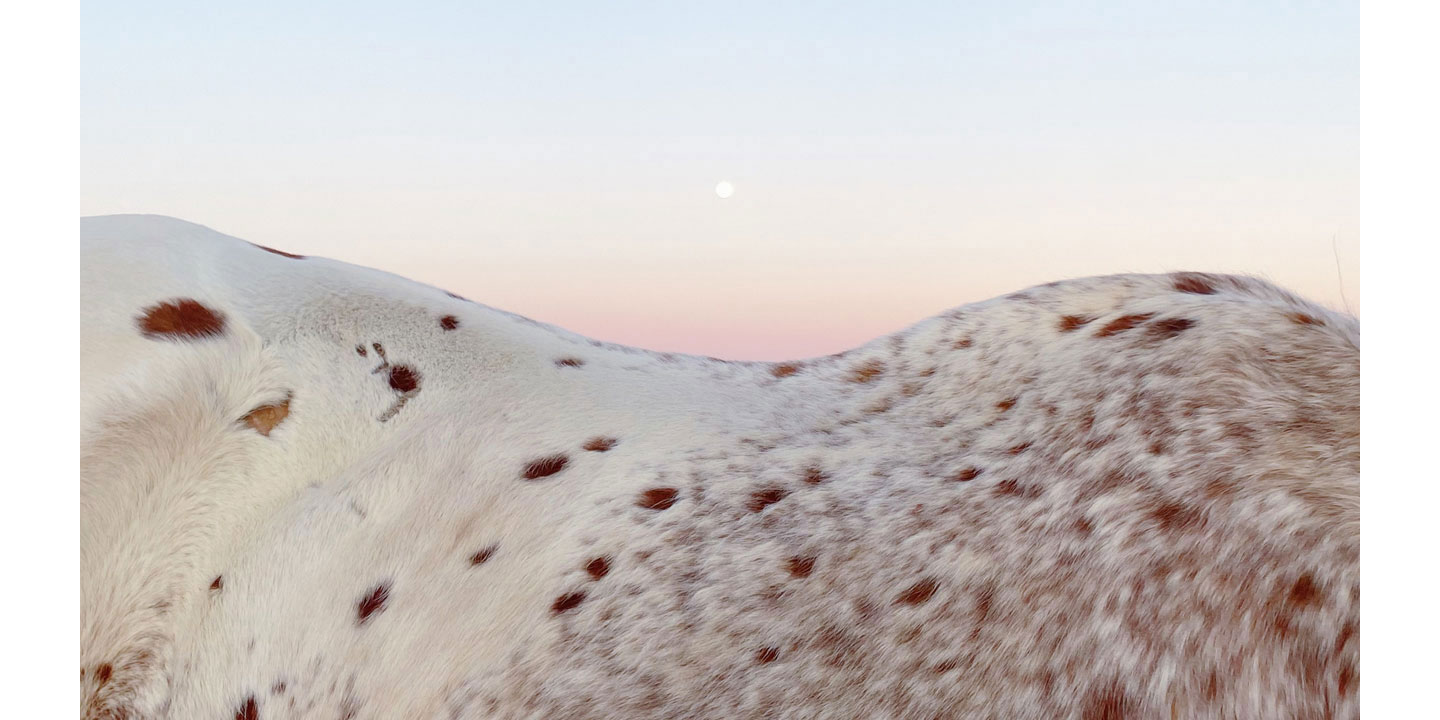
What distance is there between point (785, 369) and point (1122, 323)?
2.28 ft

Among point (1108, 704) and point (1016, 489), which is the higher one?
point (1016, 489)

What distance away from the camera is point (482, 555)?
1604 millimetres

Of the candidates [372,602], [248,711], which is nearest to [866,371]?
[372,602]

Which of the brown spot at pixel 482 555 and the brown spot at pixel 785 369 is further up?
the brown spot at pixel 785 369

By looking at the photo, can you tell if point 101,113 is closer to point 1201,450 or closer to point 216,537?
point 216,537

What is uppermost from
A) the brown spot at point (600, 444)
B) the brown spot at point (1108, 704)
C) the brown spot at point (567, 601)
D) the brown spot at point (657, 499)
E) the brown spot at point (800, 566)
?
the brown spot at point (600, 444)

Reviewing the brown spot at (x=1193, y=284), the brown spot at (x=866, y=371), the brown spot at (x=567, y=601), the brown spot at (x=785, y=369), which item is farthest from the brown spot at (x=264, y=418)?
the brown spot at (x=1193, y=284)

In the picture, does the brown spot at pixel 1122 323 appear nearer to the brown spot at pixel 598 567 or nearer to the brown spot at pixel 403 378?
the brown spot at pixel 598 567

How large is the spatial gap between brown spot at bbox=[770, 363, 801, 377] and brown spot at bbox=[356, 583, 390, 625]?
0.86 m

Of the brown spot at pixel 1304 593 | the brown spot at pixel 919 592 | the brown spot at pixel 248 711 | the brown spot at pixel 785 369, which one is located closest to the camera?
the brown spot at pixel 1304 593

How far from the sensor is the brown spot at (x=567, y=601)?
151cm

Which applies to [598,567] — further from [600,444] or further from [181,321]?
[181,321]
